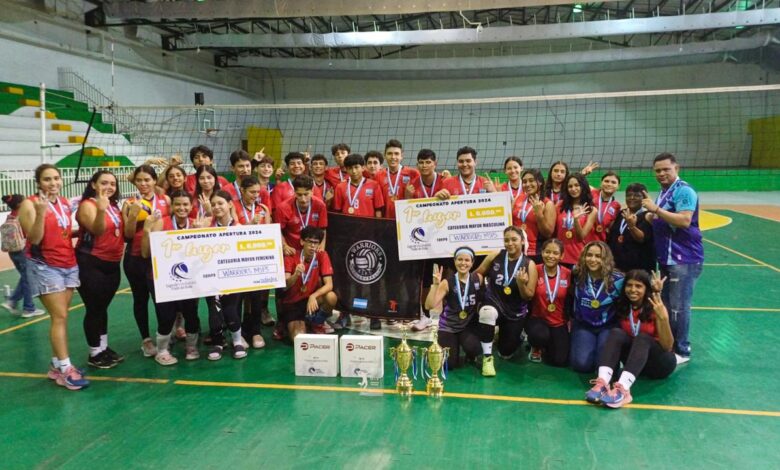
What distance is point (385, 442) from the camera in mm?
3391

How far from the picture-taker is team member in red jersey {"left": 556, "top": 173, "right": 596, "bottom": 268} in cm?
505

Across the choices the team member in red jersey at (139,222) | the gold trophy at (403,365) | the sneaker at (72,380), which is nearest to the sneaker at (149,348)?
the team member in red jersey at (139,222)

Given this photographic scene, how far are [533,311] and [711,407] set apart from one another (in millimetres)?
1509

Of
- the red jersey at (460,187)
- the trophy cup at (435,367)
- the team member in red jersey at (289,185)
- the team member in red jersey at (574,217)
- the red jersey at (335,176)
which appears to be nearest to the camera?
the trophy cup at (435,367)

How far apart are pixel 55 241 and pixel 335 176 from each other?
321 centimetres

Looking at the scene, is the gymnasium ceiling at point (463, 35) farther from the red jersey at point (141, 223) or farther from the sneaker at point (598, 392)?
the sneaker at point (598, 392)

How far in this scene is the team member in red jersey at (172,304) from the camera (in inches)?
179

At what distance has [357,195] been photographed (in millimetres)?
5809

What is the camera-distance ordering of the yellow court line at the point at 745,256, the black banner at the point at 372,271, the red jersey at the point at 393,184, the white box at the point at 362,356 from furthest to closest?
the yellow court line at the point at 745,256
the red jersey at the point at 393,184
the black banner at the point at 372,271
the white box at the point at 362,356

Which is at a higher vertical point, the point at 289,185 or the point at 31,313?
the point at 289,185

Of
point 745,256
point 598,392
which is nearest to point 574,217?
point 598,392

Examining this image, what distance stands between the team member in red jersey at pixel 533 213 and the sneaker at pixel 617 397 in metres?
1.71

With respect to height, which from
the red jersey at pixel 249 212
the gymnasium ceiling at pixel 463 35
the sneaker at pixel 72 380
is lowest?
the sneaker at pixel 72 380

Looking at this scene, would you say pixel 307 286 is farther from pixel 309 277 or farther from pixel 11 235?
pixel 11 235
